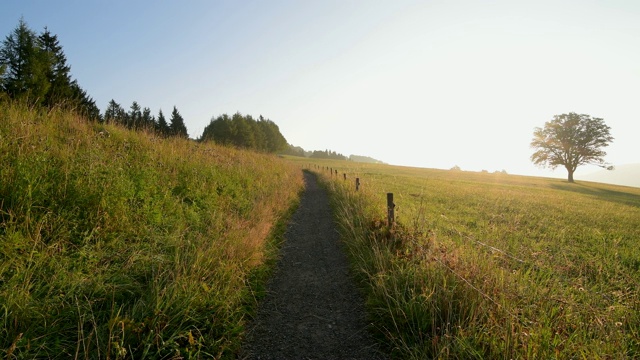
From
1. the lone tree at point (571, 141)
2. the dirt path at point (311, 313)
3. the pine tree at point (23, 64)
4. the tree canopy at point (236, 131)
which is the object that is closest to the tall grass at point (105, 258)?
the dirt path at point (311, 313)

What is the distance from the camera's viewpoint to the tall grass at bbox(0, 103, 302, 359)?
268cm

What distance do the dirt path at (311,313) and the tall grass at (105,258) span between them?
0.36 metres

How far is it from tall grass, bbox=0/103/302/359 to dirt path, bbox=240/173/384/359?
0.36 m

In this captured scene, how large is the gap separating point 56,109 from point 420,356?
10.3 meters

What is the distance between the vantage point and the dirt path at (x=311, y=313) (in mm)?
3441

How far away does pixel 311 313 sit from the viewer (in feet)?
14.1

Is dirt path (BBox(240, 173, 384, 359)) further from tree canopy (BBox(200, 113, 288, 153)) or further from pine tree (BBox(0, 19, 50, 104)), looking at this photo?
tree canopy (BBox(200, 113, 288, 153))

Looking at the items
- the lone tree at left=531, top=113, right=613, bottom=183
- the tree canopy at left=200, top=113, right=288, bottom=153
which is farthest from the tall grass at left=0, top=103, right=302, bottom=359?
the lone tree at left=531, top=113, right=613, bottom=183

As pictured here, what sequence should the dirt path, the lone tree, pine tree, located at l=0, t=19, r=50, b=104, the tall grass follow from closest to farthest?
the tall grass
the dirt path
pine tree, located at l=0, t=19, r=50, b=104
the lone tree

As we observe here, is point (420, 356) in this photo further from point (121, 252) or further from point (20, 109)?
point (20, 109)

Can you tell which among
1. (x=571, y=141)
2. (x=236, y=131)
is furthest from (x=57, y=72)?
(x=571, y=141)

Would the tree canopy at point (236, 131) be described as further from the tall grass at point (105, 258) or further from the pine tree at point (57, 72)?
the tall grass at point (105, 258)

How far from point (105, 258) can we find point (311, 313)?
3179mm

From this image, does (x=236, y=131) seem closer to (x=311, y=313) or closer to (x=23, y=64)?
(x=23, y=64)
